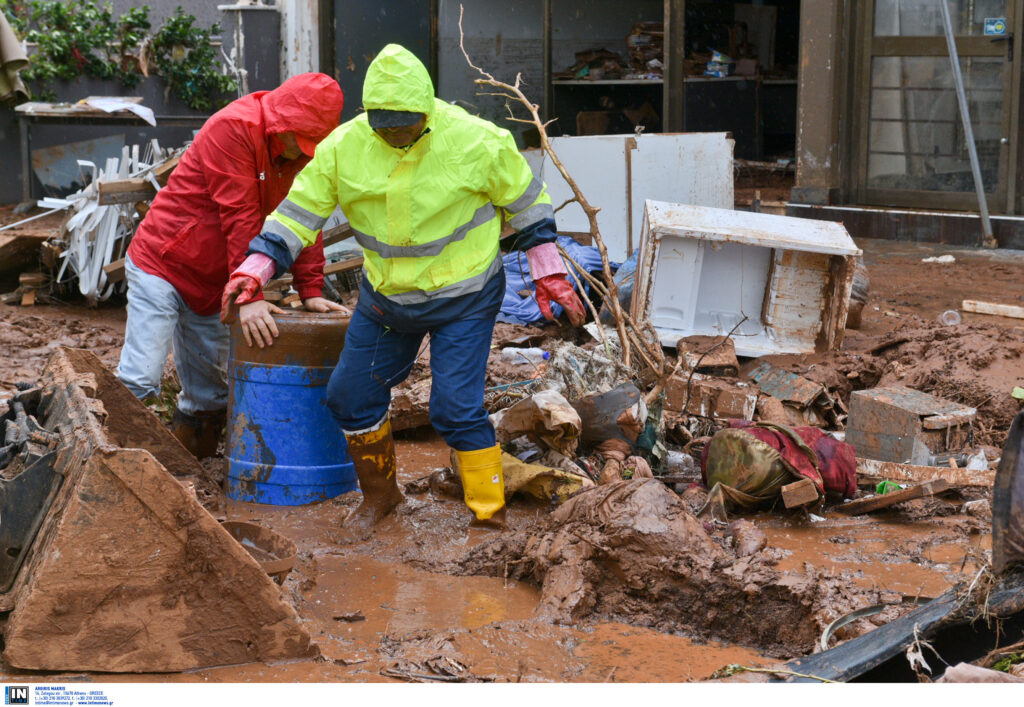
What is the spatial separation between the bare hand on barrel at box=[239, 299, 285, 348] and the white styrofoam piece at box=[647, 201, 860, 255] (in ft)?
8.54

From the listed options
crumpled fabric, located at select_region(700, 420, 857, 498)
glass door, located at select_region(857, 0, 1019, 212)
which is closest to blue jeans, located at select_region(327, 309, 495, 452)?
crumpled fabric, located at select_region(700, 420, 857, 498)

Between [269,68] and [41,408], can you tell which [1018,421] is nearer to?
[41,408]

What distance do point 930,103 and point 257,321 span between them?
7.31m

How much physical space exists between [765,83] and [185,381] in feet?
31.8

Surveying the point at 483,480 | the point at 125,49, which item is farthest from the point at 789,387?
the point at 125,49

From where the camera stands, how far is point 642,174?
8.30 m

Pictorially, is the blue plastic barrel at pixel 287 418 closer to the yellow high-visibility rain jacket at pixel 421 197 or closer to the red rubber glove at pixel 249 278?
the red rubber glove at pixel 249 278

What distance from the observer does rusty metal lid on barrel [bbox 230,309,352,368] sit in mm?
4293

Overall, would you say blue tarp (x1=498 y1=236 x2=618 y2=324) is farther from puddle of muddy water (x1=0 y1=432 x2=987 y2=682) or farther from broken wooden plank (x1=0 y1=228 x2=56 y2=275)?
broken wooden plank (x1=0 y1=228 x2=56 y2=275)

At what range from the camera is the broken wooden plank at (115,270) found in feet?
24.9

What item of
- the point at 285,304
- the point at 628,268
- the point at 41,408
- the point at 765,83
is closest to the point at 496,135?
the point at 285,304

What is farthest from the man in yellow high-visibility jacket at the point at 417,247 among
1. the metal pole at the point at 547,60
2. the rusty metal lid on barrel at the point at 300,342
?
the metal pole at the point at 547,60

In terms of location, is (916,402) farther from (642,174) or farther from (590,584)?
(642,174)

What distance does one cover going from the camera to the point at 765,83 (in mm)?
12906
